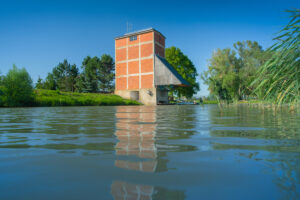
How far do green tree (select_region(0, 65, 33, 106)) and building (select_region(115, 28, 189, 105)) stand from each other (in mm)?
15525

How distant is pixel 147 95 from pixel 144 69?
405cm

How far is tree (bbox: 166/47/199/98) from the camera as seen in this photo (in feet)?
129

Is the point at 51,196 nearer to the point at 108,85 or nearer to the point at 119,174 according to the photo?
the point at 119,174

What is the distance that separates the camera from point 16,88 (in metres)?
18.5

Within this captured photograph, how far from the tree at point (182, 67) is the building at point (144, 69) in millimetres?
6352

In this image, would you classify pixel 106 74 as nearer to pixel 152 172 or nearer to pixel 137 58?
pixel 137 58

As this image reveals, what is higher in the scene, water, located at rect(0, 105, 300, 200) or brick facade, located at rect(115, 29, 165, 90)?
brick facade, located at rect(115, 29, 165, 90)

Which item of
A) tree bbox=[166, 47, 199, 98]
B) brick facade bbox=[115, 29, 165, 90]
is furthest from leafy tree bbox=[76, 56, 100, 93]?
tree bbox=[166, 47, 199, 98]

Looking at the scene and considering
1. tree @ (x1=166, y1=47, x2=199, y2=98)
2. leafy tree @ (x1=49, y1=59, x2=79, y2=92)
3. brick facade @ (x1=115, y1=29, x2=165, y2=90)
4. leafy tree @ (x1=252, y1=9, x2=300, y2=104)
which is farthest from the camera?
leafy tree @ (x1=49, y1=59, x2=79, y2=92)

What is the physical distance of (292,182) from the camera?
1.08 meters

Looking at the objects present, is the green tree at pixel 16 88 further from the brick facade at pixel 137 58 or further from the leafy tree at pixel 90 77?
the leafy tree at pixel 90 77

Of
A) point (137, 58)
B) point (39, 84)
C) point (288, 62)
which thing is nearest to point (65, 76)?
point (39, 84)

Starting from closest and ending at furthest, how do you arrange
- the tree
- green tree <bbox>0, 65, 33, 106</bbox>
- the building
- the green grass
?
green tree <bbox>0, 65, 33, 106</bbox>, the green grass, the building, the tree

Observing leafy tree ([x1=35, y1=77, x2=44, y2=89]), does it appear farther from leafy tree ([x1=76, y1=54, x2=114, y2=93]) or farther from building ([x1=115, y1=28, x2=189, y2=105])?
building ([x1=115, y1=28, x2=189, y2=105])
